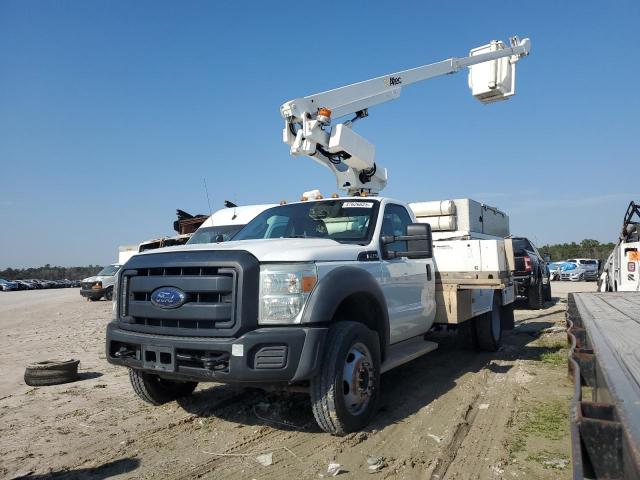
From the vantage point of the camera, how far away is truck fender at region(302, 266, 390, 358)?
3479 mm

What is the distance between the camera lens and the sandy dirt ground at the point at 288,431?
3275mm

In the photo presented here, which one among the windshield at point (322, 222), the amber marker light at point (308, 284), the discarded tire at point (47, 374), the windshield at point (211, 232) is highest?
the windshield at point (211, 232)

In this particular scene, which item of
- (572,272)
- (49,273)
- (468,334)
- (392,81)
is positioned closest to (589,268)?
(572,272)

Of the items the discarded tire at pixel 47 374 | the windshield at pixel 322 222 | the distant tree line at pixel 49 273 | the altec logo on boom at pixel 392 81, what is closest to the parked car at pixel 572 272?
the altec logo on boom at pixel 392 81

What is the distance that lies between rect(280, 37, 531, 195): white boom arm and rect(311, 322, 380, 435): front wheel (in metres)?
4.55

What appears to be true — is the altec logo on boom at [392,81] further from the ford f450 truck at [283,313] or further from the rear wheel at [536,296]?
the rear wheel at [536,296]

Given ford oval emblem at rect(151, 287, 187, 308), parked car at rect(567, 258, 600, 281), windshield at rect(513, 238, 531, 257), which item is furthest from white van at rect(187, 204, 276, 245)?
parked car at rect(567, 258, 600, 281)

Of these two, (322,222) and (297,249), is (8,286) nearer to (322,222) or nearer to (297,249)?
(322,222)

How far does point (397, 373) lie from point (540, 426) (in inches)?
86.8

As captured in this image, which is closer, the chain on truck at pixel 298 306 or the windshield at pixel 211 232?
the chain on truck at pixel 298 306

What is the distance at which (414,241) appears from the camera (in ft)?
14.8

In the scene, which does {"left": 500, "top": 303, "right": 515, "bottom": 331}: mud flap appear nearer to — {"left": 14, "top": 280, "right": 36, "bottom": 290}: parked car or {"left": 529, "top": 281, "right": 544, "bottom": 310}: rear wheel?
{"left": 529, "top": 281, "right": 544, "bottom": 310}: rear wheel

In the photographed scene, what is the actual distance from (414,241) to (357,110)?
19.2 ft

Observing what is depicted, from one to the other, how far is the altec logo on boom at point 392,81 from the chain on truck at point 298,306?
525 centimetres
